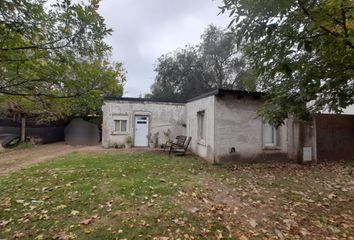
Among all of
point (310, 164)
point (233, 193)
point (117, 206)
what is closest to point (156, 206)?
point (117, 206)

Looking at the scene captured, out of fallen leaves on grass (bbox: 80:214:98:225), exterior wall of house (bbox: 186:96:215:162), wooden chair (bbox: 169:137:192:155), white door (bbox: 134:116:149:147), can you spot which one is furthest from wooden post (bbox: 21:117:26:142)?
fallen leaves on grass (bbox: 80:214:98:225)

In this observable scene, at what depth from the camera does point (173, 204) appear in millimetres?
4676

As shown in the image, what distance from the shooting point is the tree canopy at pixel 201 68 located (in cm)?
2336

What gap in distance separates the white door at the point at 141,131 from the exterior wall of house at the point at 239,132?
6720mm

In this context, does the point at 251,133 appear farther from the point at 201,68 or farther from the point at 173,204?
the point at 201,68

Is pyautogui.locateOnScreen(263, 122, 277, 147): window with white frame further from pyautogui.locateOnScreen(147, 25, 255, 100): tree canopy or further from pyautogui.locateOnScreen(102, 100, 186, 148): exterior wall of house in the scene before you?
pyautogui.locateOnScreen(147, 25, 255, 100): tree canopy

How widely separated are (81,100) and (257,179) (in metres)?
5.38

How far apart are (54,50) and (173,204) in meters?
3.34

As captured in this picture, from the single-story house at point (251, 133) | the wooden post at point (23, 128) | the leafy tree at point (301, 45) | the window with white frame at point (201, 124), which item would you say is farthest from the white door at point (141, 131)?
the leafy tree at point (301, 45)

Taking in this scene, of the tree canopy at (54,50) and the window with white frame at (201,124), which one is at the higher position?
the tree canopy at (54,50)

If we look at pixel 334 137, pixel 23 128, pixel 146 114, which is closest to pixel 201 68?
pixel 146 114

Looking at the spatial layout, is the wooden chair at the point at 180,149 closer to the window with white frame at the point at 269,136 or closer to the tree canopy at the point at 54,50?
the window with white frame at the point at 269,136

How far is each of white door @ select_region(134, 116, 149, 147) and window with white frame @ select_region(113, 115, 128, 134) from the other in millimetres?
666

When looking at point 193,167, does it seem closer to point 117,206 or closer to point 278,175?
point 278,175
